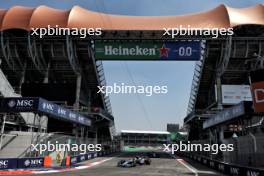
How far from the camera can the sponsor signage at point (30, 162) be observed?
28.4 meters

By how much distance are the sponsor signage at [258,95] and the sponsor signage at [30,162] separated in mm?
19052

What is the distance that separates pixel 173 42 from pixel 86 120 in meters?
18.3

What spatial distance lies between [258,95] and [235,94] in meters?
36.8

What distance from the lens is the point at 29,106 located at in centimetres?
2812

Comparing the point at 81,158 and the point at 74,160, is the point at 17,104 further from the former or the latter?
the point at 81,158

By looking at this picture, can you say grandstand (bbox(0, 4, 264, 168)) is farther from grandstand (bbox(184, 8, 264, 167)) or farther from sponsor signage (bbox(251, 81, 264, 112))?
sponsor signage (bbox(251, 81, 264, 112))

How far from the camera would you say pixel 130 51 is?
53.9m

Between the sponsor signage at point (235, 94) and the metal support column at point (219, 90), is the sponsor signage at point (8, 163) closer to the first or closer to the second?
the metal support column at point (219, 90)

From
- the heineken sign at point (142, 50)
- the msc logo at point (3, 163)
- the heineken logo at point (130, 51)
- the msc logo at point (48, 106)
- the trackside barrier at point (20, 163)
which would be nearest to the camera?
the msc logo at point (3, 163)

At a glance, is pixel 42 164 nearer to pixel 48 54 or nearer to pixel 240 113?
pixel 240 113

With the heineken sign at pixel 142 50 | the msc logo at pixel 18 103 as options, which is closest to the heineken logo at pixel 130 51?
the heineken sign at pixel 142 50

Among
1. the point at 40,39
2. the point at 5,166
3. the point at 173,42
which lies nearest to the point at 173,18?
the point at 173,42

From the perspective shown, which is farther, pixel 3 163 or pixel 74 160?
pixel 74 160

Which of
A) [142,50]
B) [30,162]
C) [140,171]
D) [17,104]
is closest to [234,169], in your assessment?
[140,171]
